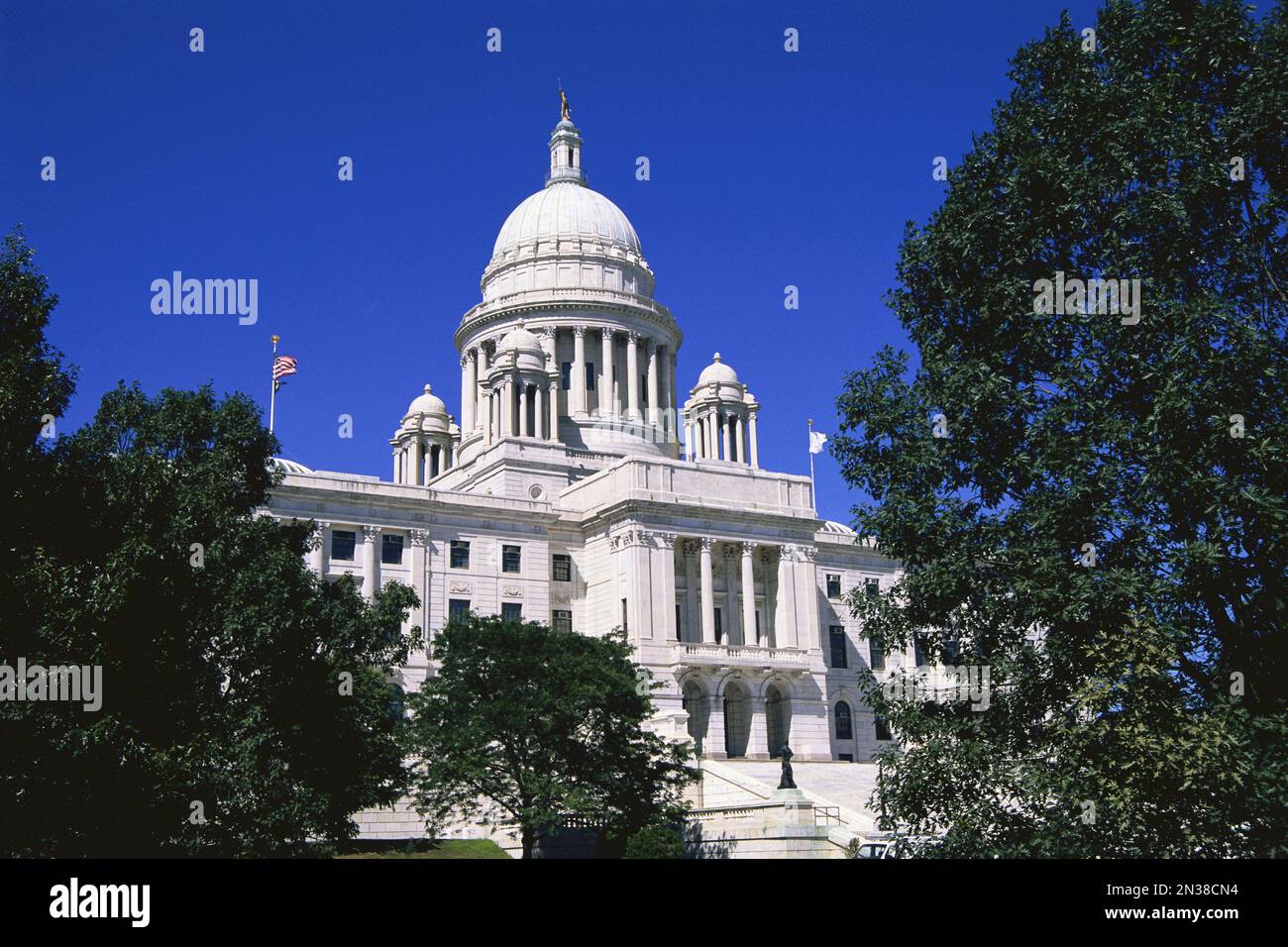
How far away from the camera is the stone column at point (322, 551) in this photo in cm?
6731

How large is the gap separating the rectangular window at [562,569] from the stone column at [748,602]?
9.96 metres

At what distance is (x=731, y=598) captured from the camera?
3002 inches

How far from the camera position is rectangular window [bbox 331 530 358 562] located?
225 ft

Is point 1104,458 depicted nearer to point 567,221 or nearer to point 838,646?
point 838,646

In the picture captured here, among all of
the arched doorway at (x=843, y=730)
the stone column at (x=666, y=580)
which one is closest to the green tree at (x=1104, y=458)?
the stone column at (x=666, y=580)

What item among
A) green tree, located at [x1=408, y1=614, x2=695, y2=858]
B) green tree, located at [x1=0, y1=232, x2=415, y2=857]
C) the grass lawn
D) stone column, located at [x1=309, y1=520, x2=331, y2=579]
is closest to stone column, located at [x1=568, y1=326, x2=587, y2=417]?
stone column, located at [x1=309, y1=520, x2=331, y2=579]

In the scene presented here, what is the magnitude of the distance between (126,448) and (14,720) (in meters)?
12.7

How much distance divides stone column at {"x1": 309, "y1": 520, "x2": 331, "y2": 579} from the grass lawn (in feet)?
57.6

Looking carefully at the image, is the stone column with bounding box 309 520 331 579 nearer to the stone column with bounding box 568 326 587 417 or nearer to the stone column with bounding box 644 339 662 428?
the stone column with bounding box 568 326 587 417
